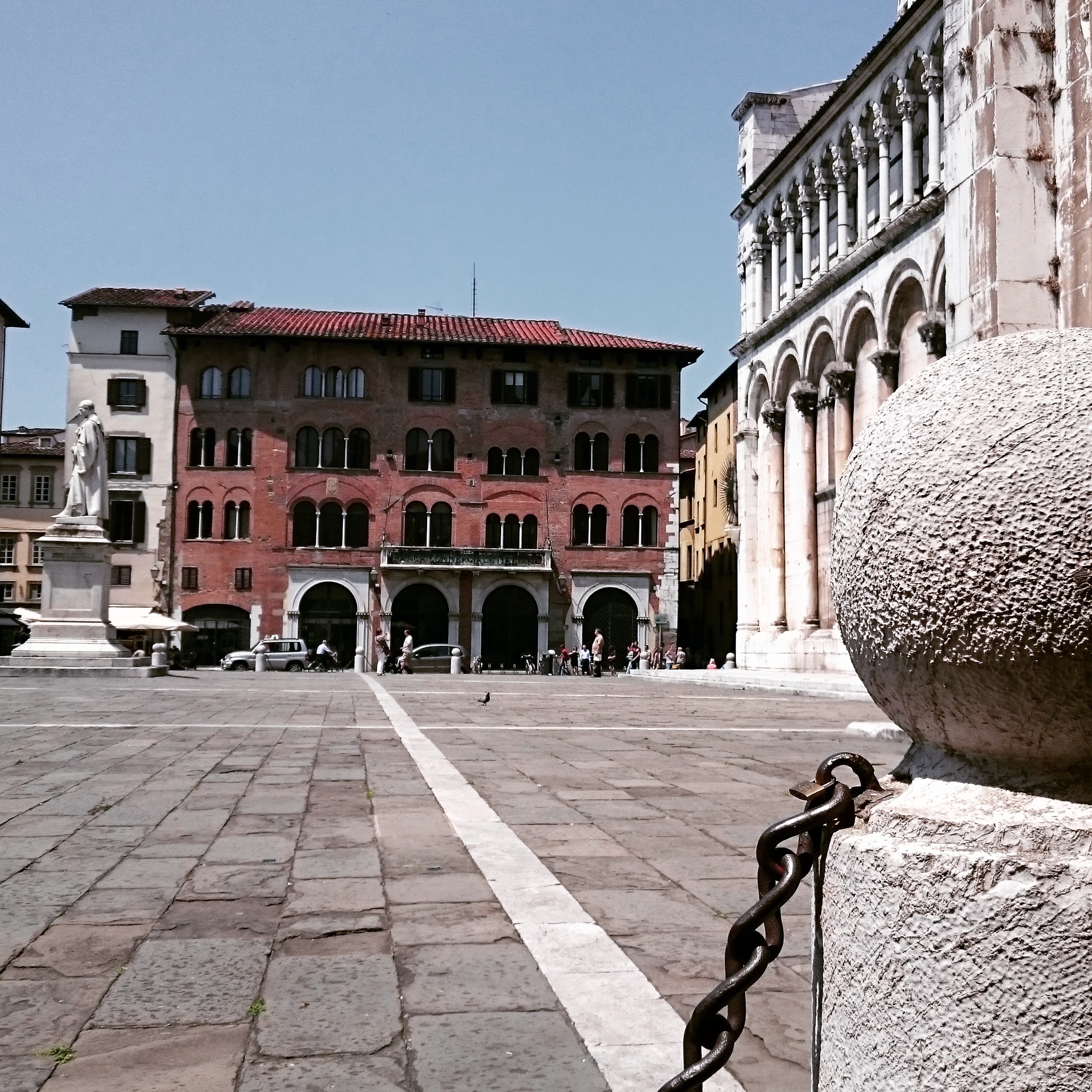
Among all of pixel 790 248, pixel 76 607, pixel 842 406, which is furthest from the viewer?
pixel 790 248

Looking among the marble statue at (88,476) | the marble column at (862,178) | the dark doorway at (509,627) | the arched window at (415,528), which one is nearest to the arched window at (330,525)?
the arched window at (415,528)

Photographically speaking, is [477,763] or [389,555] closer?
[477,763]

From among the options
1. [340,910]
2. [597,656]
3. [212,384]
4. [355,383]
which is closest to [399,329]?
[355,383]

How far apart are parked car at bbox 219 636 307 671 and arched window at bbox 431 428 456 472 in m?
9.39

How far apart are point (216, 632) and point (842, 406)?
2876cm

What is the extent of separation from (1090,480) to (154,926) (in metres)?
3.49

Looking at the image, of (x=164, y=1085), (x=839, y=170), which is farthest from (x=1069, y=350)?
(x=839, y=170)

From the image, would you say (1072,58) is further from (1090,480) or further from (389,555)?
(389,555)

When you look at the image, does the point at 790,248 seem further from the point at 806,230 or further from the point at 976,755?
the point at 976,755

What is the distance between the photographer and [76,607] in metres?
26.8

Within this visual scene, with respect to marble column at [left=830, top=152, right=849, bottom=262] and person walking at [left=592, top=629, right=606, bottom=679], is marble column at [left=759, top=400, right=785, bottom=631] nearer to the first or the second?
marble column at [left=830, top=152, right=849, bottom=262]

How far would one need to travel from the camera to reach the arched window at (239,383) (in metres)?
46.5

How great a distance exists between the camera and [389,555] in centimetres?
4550

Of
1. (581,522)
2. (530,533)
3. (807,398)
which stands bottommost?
(530,533)
